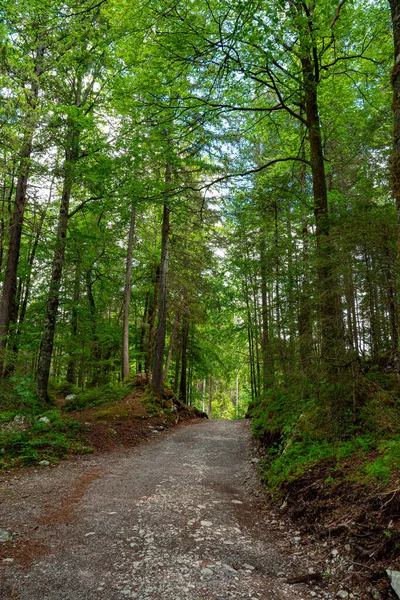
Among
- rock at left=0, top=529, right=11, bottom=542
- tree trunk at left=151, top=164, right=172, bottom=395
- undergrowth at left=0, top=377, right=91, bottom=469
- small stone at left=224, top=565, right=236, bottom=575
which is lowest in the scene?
small stone at left=224, top=565, right=236, bottom=575

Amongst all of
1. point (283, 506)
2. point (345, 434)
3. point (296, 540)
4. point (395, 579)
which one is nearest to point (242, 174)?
point (345, 434)

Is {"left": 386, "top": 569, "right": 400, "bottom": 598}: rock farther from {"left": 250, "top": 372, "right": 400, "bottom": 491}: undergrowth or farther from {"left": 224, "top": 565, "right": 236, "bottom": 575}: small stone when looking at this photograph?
{"left": 224, "top": 565, "right": 236, "bottom": 575}: small stone

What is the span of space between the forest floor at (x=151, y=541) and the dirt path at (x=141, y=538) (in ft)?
0.04

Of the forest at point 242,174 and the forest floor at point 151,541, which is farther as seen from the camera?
the forest at point 242,174

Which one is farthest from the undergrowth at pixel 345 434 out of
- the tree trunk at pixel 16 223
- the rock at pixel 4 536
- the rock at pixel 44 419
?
the tree trunk at pixel 16 223

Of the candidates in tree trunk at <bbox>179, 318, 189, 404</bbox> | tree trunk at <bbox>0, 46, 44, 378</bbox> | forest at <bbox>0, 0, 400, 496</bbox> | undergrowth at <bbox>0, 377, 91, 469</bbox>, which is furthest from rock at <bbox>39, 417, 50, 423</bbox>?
tree trunk at <bbox>179, 318, 189, 404</bbox>

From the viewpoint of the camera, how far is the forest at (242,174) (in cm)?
492

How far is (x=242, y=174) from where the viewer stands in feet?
22.3

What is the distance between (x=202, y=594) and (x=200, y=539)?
1.03 m

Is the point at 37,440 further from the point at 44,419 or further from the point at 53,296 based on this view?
the point at 53,296

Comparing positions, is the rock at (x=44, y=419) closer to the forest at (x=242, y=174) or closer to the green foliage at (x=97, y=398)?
the forest at (x=242, y=174)

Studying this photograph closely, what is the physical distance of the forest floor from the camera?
2656 mm

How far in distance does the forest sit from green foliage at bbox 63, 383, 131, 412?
0.13 m

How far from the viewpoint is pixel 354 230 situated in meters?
5.28
